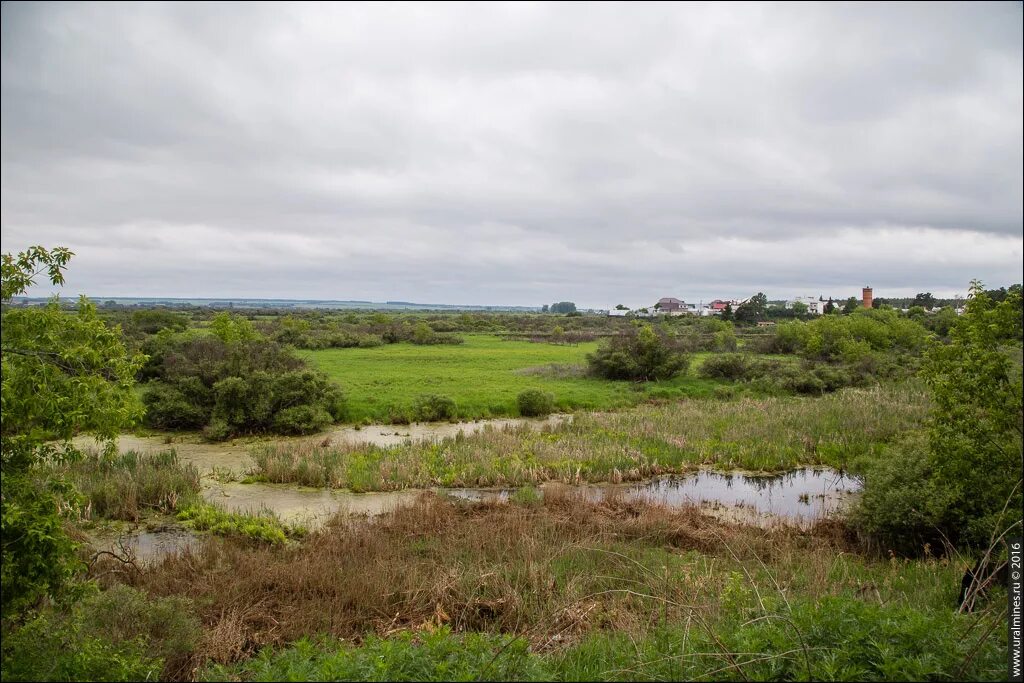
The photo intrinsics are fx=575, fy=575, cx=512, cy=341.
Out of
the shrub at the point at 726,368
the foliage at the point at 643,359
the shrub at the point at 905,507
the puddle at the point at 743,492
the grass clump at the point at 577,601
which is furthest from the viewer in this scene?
the shrub at the point at 726,368

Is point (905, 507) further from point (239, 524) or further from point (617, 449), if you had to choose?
point (239, 524)

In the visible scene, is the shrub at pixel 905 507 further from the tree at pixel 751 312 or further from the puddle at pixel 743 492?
the tree at pixel 751 312

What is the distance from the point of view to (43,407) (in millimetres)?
4945

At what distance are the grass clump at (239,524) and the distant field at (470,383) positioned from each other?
43.4 feet

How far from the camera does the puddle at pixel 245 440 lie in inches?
745

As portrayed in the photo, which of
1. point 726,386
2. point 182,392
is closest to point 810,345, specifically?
point 726,386

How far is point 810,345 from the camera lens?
48875mm

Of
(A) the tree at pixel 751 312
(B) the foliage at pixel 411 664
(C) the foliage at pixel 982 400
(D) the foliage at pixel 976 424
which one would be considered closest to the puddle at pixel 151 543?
(B) the foliage at pixel 411 664

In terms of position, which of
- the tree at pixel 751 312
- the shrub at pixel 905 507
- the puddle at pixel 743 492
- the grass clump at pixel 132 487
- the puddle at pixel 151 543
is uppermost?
the tree at pixel 751 312

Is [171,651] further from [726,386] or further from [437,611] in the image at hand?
[726,386]

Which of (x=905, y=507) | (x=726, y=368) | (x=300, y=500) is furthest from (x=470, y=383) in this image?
(x=905, y=507)

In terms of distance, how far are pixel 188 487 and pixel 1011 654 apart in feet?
51.9

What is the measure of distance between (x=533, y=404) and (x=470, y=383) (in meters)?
7.44

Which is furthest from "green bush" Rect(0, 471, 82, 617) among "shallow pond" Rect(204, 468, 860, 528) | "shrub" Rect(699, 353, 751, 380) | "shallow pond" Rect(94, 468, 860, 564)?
"shrub" Rect(699, 353, 751, 380)
